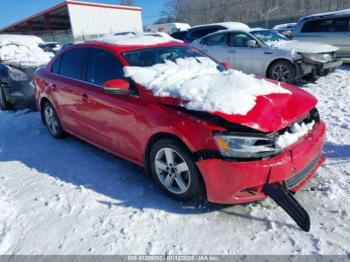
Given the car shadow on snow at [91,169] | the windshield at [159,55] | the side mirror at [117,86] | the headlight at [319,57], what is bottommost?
the car shadow on snow at [91,169]

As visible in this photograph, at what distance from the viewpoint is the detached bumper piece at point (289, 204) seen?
2566mm

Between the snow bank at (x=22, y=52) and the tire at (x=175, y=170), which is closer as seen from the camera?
the tire at (x=175, y=170)

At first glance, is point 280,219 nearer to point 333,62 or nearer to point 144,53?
point 144,53

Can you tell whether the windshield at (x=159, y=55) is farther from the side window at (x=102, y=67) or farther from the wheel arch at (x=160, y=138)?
the wheel arch at (x=160, y=138)

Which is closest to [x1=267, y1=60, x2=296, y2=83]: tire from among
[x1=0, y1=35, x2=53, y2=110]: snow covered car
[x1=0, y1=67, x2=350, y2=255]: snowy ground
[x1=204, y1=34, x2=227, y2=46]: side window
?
[x1=204, y1=34, x2=227, y2=46]: side window

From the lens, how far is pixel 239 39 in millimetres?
8664

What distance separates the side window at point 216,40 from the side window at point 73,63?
219 inches

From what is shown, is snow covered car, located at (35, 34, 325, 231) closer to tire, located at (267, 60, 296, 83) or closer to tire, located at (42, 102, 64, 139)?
tire, located at (42, 102, 64, 139)

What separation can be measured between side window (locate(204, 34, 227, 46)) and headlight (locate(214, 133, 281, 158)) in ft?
23.0

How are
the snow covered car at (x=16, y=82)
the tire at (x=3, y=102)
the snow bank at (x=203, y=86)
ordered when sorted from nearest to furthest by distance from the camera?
the snow bank at (x=203, y=86) → the snow covered car at (x=16, y=82) → the tire at (x=3, y=102)

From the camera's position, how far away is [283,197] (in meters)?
2.63

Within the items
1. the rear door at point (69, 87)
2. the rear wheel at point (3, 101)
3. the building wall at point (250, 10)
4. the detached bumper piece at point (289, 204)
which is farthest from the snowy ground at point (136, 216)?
the building wall at point (250, 10)

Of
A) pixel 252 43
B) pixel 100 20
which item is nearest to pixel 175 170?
pixel 252 43

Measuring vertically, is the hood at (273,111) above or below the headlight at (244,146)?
above
